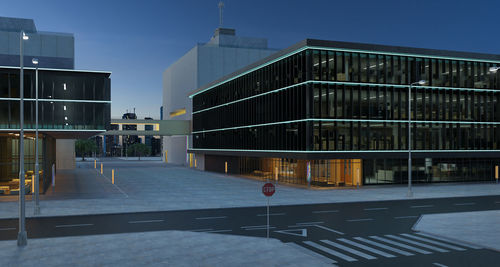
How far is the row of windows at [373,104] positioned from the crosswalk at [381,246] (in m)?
23.3

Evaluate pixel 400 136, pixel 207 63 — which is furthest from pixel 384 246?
pixel 207 63

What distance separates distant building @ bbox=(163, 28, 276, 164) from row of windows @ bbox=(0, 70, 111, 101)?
47.9m

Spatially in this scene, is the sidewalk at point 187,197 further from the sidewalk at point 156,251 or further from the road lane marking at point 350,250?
the road lane marking at point 350,250

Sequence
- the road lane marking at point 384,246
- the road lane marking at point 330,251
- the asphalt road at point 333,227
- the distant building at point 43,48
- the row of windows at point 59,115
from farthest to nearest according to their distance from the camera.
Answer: the distant building at point 43,48 → the row of windows at point 59,115 → the road lane marking at point 384,246 → the asphalt road at point 333,227 → the road lane marking at point 330,251

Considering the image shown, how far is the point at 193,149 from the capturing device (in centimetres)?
7931

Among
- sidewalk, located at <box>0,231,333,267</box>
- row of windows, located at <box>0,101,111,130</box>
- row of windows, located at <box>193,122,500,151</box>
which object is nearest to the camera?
sidewalk, located at <box>0,231,333,267</box>

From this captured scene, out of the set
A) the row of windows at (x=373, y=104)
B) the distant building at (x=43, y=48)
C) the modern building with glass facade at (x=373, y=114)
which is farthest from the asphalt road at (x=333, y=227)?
the distant building at (x=43, y=48)

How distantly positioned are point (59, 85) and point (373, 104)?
29020 mm

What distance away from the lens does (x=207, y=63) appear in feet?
277

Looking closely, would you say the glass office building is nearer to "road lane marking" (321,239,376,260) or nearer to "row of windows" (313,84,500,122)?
"row of windows" (313,84,500,122)

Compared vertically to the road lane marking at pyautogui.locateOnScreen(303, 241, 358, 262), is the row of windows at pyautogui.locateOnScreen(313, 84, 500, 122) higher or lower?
higher

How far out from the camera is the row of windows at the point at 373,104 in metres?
42.2

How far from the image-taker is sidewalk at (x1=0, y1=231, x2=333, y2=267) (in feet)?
49.6

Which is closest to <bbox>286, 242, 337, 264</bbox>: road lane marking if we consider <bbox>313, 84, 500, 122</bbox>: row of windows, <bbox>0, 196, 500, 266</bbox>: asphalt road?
<bbox>0, 196, 500, 266</bbox>: asphalt road
